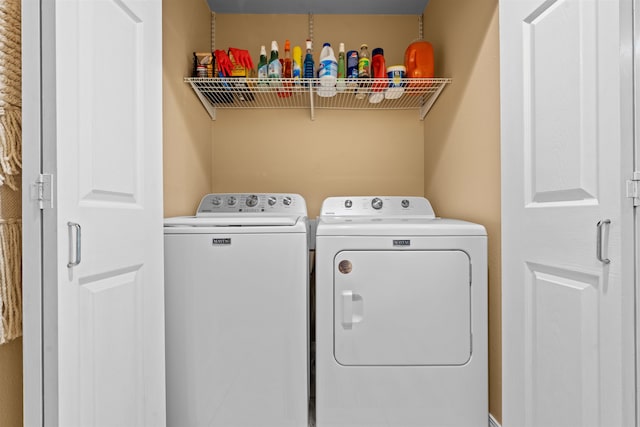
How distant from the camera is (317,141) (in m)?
2.69

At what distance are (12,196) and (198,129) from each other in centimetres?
149

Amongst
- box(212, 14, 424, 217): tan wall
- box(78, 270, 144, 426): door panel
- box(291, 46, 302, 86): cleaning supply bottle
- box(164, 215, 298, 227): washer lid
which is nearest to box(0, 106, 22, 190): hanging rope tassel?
box(78, 270, 144, 426): door panel

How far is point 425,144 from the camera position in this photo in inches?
106

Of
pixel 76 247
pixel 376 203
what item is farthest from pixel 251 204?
pixel 76 247

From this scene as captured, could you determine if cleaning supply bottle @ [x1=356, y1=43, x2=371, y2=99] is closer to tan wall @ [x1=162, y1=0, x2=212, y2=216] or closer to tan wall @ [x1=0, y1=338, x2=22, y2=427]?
tan wall @ [x1=162, y1=0, x2=212, y2=216]

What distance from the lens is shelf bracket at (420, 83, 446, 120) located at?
91.4 inches

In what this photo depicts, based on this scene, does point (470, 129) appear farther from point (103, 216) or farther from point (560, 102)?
point (103, 216)

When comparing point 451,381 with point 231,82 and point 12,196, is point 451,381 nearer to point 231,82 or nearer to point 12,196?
point 12,196

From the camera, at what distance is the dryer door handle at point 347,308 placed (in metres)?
1.68

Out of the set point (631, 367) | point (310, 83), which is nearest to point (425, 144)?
point (310, 83)

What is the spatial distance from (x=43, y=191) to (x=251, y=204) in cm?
147

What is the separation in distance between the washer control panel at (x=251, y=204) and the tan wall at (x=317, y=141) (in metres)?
0.29

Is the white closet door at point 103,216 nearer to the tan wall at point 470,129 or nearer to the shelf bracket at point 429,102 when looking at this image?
the tan wall at point 470,129

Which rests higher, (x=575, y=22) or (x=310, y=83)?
(x=310, y=83)
